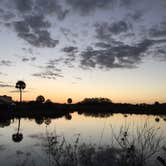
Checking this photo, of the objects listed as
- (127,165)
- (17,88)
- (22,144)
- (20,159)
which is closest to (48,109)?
(17,88)

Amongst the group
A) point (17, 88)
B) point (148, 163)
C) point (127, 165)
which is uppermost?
point (17, 88)

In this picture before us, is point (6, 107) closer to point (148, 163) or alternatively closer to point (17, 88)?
point (17, 88)

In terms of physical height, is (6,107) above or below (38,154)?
above

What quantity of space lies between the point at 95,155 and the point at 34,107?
290ft

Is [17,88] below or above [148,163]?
above

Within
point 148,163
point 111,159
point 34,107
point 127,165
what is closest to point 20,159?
point 111,159

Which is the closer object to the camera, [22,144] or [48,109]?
[22,144]

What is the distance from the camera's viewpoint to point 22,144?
85.8 feet

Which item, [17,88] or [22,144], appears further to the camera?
[17,88]

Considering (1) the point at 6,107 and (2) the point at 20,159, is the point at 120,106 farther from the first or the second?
(2) the point at 20,159

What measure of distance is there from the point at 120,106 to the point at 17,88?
221ft

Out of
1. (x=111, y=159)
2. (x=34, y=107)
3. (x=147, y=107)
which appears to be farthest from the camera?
(x=147, y=107)

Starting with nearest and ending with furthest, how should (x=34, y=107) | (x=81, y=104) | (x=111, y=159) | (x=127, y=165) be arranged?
(x=127, y=165)
(x=111, y=159)
(x=34, y=107)
(x=81, y=104)

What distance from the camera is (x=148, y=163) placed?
17.1 metres
